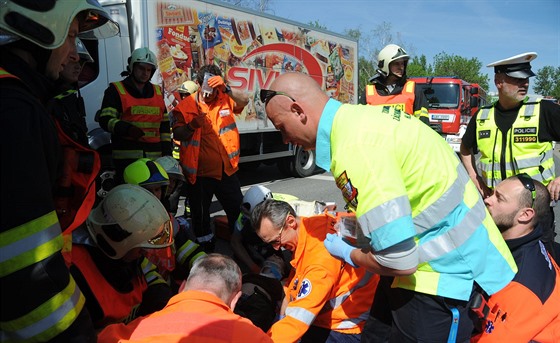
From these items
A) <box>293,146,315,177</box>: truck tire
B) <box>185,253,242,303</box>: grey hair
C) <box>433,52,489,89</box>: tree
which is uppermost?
<box>433,52,489,89</box>: tree

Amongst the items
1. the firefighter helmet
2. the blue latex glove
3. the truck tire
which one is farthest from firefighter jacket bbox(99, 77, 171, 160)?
the truck tire

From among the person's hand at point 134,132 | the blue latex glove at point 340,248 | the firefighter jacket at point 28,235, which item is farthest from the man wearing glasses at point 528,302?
the person's hand at point 134,132

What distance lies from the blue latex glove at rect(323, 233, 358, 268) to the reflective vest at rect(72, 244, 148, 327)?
97cm

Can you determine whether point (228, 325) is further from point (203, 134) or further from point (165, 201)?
point (203, 134)

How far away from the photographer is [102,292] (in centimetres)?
190

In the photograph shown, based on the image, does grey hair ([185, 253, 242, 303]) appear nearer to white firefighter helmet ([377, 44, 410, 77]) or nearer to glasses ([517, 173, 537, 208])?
glasses ([517, 173, 537, 208])

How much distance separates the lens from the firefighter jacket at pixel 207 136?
13.5 feet

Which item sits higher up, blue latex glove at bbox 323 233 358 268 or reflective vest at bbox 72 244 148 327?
blue latex glove at bbox 323 233 358 268

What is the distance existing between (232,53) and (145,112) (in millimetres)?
2847

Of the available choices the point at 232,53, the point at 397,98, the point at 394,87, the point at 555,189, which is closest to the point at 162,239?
the point at 555,189

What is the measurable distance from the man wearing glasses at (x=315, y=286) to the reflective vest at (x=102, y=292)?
676 millimetres

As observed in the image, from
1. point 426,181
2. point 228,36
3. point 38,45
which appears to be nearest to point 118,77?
point 228,36

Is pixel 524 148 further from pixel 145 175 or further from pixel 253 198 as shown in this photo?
pixel 145 175

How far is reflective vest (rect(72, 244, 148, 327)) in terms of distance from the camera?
186 cm
